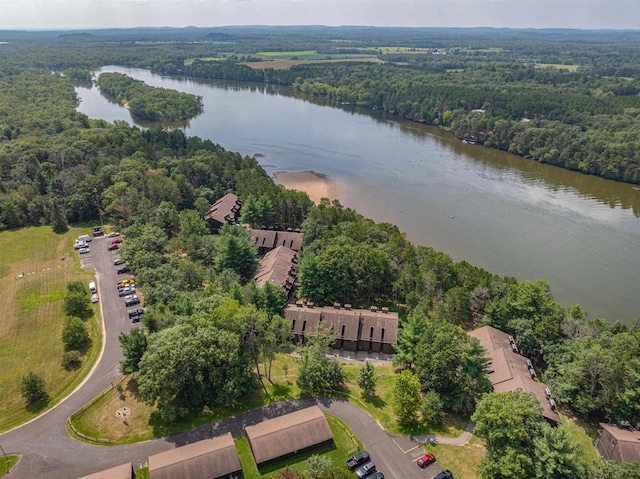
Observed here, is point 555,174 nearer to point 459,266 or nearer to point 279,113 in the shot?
point 459,266

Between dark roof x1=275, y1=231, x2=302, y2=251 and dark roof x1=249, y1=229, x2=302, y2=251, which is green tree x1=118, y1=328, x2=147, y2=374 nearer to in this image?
dark roof x1=249, y1=229, x2=302, y2=251

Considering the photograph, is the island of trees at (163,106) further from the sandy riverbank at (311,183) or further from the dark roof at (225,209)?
the dark roof at (225,209)

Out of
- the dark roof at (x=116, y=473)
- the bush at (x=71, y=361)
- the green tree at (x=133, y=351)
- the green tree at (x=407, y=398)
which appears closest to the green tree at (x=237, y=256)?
the green tree at (x=133, y=351)

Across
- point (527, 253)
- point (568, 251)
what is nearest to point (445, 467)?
point (527, 253)

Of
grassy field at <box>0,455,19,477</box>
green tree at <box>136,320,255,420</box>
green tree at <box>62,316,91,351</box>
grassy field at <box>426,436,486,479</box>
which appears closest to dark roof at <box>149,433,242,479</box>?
green tree at <box>136,320,255,420</box>

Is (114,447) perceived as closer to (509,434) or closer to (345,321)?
(345,321)

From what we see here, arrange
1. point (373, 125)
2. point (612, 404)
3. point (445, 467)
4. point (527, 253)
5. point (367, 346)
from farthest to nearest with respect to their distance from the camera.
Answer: point (373, 125) → point (527, 253) → point (367, 346) → point (612, 404) → point (445, 467)
